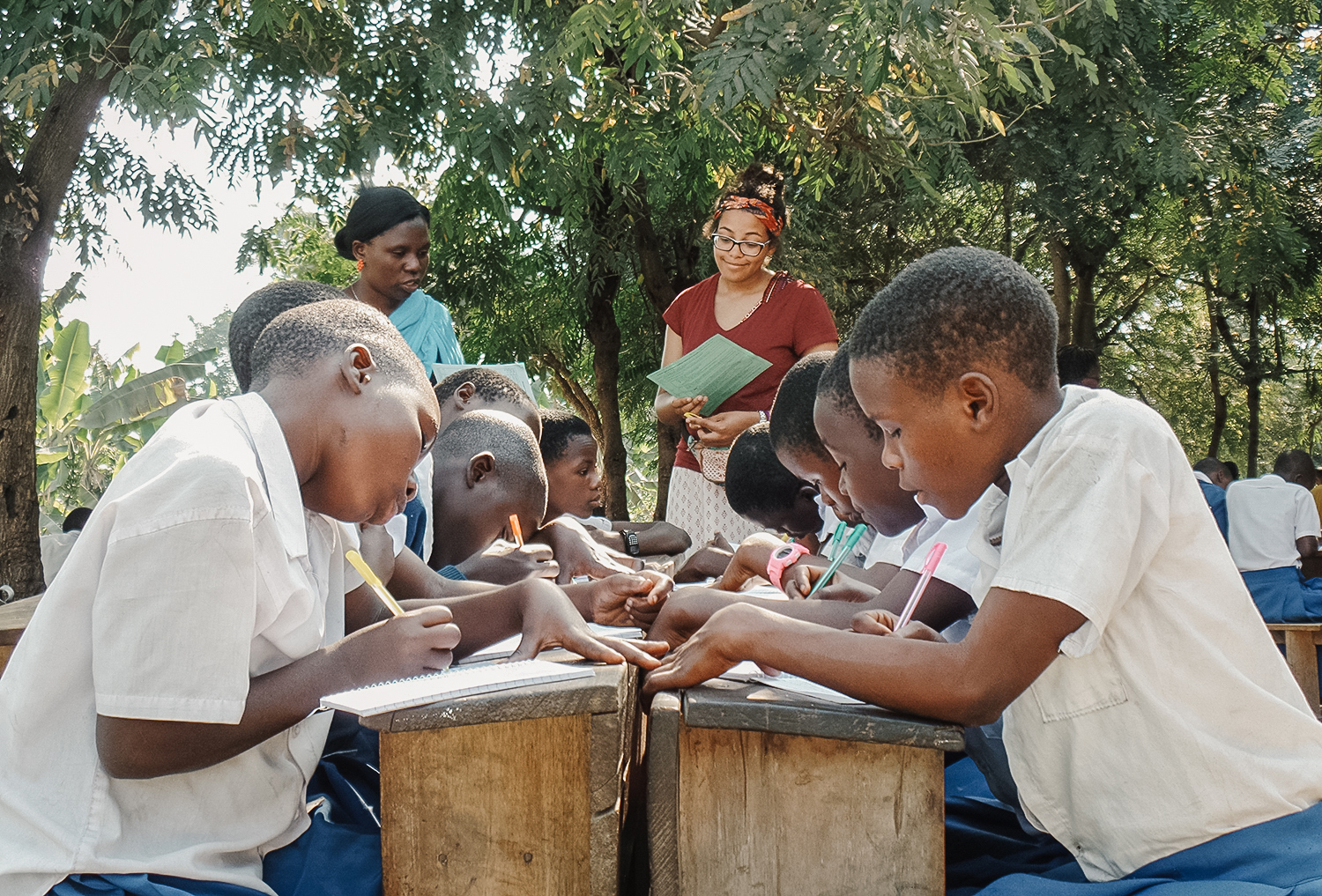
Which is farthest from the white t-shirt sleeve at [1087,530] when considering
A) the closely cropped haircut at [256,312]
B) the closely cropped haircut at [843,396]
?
the closely cropped haircut at [256,312]

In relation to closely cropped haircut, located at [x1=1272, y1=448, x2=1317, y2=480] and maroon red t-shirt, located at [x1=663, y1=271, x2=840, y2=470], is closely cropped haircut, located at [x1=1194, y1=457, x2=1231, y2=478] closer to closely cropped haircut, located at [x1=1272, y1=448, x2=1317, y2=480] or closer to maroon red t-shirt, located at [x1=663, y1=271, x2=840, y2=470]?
closely cropped haircut, located at [x1=1272, y1=448, x2=1317, y2=480]

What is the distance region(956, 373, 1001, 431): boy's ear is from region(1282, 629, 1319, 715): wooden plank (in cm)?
454

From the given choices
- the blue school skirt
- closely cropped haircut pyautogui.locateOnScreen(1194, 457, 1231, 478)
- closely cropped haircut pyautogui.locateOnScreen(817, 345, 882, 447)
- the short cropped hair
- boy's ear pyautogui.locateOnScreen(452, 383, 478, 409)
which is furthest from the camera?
closely cropped haircut pyautogui.locateOnScreen(1194, 457, 1231, 478)

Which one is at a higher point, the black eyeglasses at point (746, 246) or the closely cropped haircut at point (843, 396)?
the black eyeglasses at point (746, 246)

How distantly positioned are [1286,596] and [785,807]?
5402 mm

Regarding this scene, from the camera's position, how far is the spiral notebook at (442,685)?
1243 millimetres

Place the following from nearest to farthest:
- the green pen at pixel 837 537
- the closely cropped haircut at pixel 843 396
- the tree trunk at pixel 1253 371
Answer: the closely cropped haircut at pixel 843 396, the green pen at pixel 837 537, the tree trunk at pixel 1253 371

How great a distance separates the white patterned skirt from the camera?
4047mm

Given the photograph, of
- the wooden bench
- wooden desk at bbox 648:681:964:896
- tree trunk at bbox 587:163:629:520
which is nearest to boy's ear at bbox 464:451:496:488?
wooden desk at bbox 648:681:964:896

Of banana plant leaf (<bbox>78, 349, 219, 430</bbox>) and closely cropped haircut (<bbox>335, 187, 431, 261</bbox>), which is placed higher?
closely cropped haircut (<bbox>335, 187, 431, 261</bbox>)

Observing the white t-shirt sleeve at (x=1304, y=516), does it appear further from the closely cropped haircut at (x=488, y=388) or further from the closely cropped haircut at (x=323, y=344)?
the closely cropped haircut at (x=323, y=344)

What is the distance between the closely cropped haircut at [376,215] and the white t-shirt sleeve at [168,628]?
2735 mm

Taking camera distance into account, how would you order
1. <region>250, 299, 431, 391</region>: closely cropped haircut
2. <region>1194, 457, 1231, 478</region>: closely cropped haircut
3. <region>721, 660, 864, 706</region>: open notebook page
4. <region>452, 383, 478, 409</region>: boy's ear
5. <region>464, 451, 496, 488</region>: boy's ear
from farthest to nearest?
1. <region>1194, 457, 1231, 478</region>: closely cropped haircut
2. <region>452, 383, 478, 409</region>: boy's ear
3. <region>464, 451, 496, 488</region>: boy's ear
4. <region>250, 299, 431, 391</region>: closely cropped haircut
5. <region>721, 660, 864, 706</region>: open notebook page

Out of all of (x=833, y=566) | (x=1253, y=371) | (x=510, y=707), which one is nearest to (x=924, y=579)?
(x=833, y=566)
